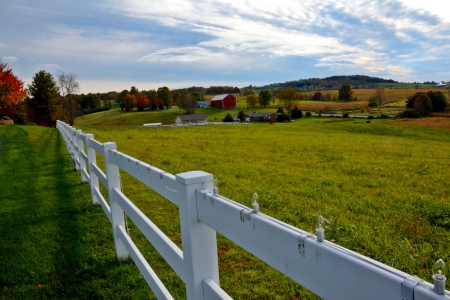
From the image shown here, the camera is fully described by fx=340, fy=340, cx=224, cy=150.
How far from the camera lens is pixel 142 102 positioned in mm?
97188

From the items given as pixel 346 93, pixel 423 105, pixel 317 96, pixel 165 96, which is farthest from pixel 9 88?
pixel 317 96

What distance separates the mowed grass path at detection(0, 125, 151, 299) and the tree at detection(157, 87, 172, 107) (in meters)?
93.8

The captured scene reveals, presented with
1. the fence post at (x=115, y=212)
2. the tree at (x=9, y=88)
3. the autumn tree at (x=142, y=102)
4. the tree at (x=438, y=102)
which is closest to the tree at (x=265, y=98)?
the autumn tree at (x=142, y=102)

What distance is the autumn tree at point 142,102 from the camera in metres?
97.1

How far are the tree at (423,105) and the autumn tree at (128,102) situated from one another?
234ft

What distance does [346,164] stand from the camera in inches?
417

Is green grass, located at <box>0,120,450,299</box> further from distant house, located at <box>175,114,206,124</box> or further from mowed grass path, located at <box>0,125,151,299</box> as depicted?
distant house, located at <box>175,114,206,124</box>

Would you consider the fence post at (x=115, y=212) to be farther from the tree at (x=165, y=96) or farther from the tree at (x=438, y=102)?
the tree at (x=165, y=96)

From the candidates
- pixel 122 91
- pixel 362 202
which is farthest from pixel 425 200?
pixel 122 91

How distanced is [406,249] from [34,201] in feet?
22.9

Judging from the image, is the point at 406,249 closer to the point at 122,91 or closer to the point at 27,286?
the point at 27,286

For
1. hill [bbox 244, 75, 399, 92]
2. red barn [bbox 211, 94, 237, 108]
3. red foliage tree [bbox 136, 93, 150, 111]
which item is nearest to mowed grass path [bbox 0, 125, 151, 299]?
red foliage tree [bbox 136, 93, 150, 111]

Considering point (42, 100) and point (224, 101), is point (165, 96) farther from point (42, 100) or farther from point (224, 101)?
point (42, 100)

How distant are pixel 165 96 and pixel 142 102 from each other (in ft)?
25.0
